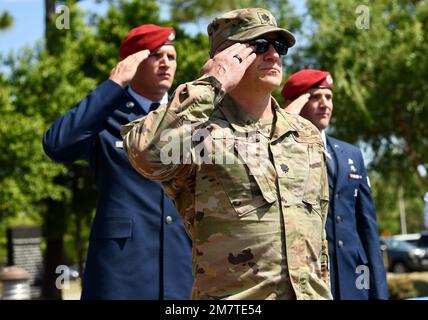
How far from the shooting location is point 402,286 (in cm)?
1523

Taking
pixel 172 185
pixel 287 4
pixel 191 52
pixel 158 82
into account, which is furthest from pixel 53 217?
pixel 172 185

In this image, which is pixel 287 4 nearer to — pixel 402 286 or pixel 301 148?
pixel 402 286

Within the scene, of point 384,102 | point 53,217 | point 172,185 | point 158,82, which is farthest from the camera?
point 53,217

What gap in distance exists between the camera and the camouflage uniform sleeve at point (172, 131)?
2.24 meters

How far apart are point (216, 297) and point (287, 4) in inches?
583

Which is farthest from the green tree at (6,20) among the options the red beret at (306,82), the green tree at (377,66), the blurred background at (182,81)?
the red beret at (306,82)

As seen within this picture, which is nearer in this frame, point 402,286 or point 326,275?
point 326,275

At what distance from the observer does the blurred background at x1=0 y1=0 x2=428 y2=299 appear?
13867 mm

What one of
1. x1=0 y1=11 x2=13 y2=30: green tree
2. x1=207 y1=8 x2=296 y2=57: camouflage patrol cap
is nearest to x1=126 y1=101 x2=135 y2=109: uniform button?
x1=207 y1=8 x2=296 y2=57: camouflage patrol cap

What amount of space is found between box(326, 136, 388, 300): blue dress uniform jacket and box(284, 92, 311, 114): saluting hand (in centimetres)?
39

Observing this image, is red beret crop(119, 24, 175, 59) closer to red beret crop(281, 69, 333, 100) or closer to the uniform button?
the uniform button

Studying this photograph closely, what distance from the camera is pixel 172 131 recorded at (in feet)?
7.37

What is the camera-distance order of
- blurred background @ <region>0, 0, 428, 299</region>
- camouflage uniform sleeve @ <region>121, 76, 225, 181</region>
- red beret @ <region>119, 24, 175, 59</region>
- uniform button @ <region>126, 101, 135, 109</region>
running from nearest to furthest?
→ camouflage uniform sleeve @ <region>121, 76, 225, 181</region>, uniform button @ <region>126, 101, 135, 109</region>, red beret @ <region>119, 24, 175, 59</region>, blurred background @ <region>0, 0, 428, 299</region>

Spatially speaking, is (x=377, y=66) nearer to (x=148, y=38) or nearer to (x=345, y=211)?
(x=345, y=211)
